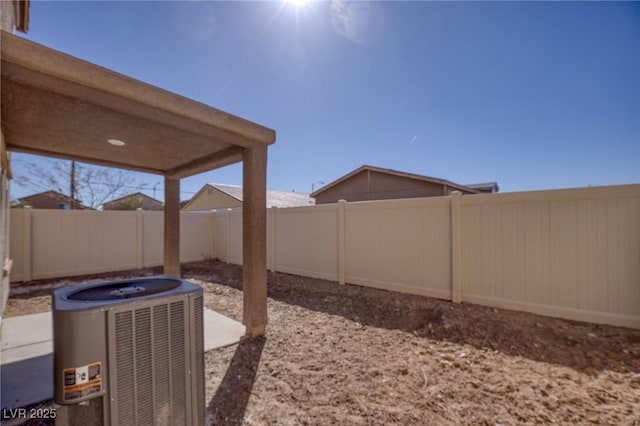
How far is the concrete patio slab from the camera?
7.66 ft

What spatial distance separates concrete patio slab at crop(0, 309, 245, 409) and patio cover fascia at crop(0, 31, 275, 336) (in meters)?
0.55

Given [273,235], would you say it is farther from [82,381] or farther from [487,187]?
[487,187]

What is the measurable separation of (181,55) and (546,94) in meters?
7.48

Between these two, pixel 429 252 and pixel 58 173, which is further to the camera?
pixel 58 173

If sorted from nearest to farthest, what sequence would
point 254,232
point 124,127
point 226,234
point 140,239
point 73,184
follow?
point 124,127, point 254,232, point 140,239, point 226,234, point 73,184

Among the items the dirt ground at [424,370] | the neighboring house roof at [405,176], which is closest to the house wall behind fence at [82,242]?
the dirt ground at [424,370]

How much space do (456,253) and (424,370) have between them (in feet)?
7.98

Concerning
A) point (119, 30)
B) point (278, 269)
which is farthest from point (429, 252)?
point (119, 30)

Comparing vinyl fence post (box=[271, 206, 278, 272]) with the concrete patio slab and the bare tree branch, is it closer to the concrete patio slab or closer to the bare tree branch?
the concrete patio slab

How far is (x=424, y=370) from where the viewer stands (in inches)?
108

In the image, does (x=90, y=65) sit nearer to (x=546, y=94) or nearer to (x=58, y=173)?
(x=546, y=94)

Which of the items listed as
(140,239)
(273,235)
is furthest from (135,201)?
(273,235)

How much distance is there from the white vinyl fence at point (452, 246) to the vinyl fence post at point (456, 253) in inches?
0.6

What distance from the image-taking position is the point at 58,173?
13.5 meters
